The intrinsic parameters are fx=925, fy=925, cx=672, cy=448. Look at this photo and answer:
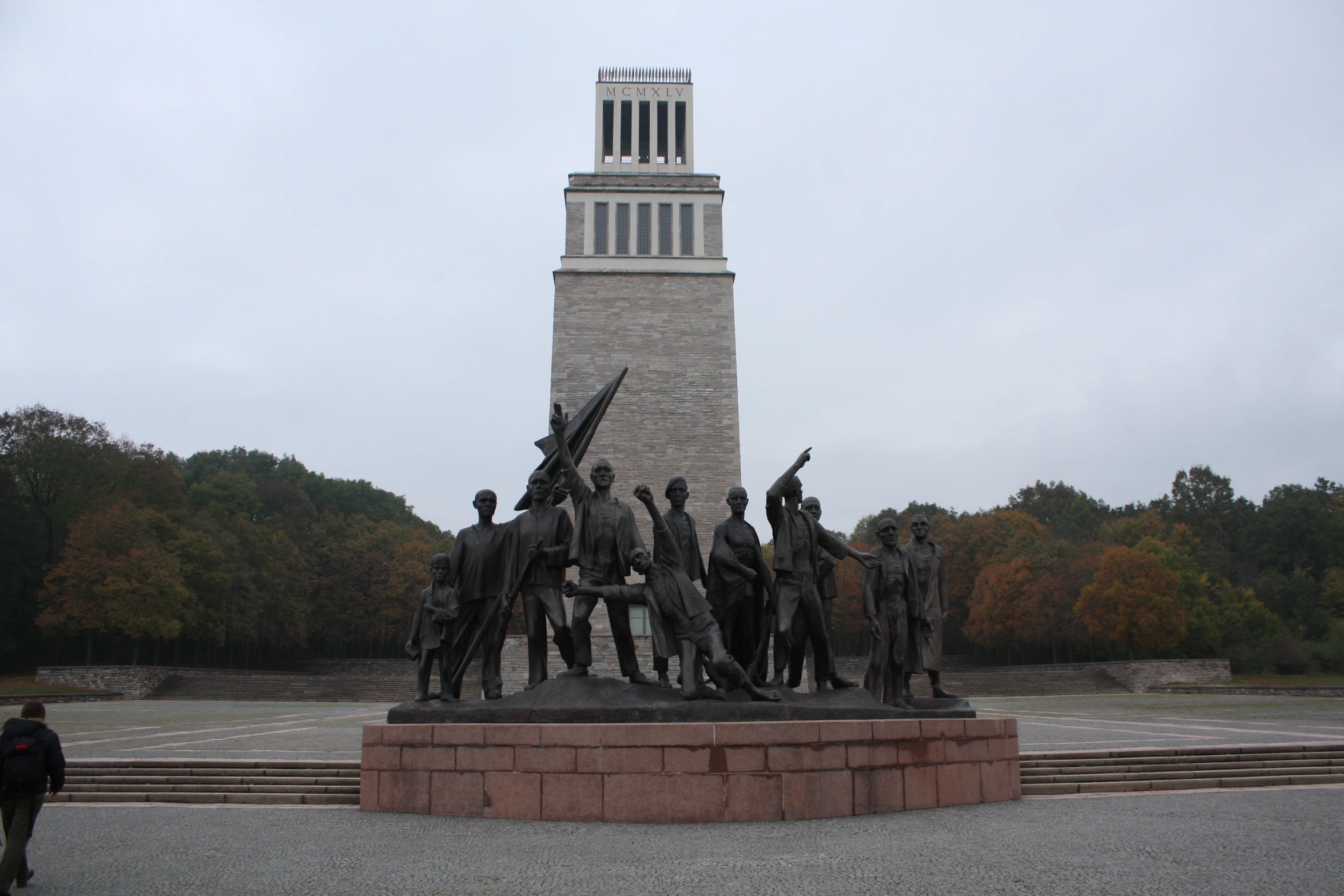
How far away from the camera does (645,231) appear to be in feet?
116

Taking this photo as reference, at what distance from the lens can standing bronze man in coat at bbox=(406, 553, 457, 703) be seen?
8414mm

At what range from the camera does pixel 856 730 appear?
7266 mm

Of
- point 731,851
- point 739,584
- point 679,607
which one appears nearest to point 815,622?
point 739,584

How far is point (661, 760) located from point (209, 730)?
41.1 feet

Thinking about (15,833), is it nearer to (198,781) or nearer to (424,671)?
(424,671)

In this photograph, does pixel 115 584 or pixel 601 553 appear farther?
pixel 115 584

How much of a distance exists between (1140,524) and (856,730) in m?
55.6

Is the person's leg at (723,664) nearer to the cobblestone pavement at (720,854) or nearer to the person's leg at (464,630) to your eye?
the cobblestone pavement at (720,854)

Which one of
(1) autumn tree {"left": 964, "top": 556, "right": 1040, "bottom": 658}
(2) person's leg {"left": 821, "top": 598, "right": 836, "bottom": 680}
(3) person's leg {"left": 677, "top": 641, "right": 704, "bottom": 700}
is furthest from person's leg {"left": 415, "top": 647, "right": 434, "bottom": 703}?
(1) autumn tree {"left": 964, "top": 556, "right": 1040, "bottom": 658}

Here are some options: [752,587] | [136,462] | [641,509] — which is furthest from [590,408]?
[136,462]

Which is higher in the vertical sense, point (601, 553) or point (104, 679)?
point (601, 553)

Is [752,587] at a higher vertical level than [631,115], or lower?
lower

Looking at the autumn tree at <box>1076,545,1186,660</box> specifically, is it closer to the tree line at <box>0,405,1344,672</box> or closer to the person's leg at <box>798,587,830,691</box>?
the tree line at <box>0,405,1344,672</box>

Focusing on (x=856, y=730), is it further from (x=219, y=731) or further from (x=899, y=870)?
(x=219, y=731)
